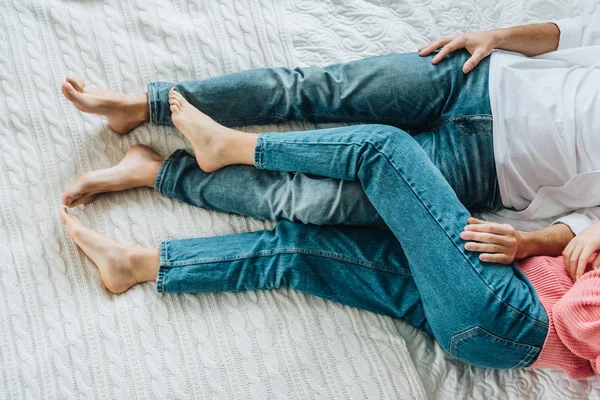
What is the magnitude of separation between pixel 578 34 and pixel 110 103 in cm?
94

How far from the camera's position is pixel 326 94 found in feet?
3.65

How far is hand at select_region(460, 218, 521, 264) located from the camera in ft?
3.06

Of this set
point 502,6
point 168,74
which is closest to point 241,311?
point 168,74

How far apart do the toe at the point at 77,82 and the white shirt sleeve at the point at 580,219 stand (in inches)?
37.7

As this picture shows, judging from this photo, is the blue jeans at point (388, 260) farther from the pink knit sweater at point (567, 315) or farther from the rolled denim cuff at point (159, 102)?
the rolled denim cuff at point (159, 102)

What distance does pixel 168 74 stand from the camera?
1.18 m

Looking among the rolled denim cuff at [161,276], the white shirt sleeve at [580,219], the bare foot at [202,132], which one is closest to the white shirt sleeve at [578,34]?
the white shirt sleeve at [580,219]

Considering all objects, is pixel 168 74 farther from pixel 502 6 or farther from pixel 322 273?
pixel 502 6

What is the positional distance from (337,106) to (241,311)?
17.5 inches

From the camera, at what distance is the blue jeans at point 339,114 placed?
106 cm

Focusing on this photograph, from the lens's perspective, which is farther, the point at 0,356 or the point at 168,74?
the point at 168,74

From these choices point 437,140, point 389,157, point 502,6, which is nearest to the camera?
point 389,157

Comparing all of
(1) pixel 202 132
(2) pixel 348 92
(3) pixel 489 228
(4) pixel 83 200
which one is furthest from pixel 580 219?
(4) pixel 83 200

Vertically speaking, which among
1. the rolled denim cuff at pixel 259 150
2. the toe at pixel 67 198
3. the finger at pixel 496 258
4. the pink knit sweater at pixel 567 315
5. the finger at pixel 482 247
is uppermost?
the rolled denim cuff at pixel 259 150
